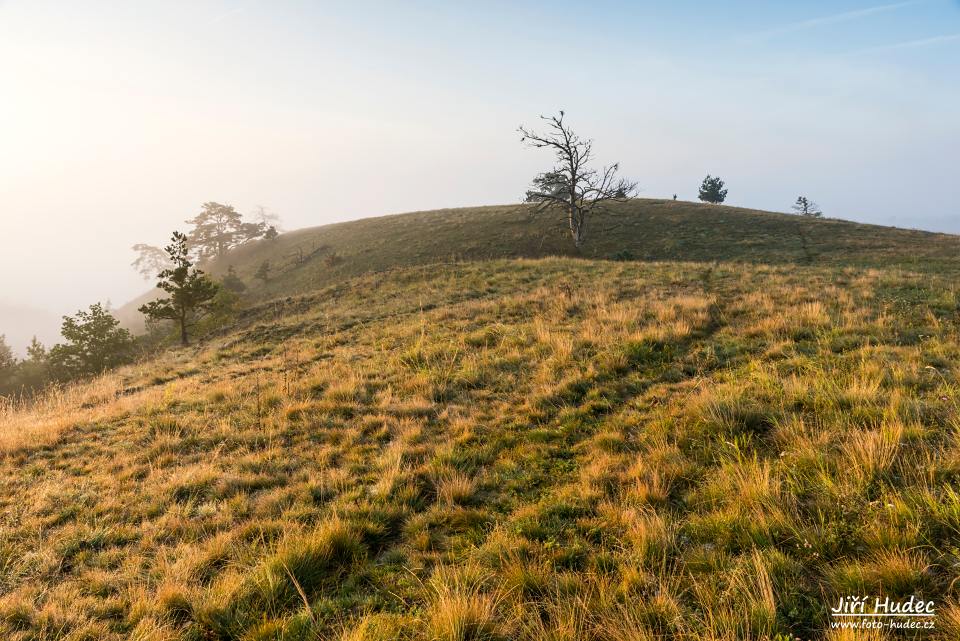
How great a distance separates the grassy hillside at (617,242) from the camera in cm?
3053

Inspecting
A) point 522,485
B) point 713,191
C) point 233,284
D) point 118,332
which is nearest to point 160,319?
point 118,332

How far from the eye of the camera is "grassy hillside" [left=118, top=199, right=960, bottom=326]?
100 feet

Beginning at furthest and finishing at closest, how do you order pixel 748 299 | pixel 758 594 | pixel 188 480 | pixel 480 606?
1. pixel 748 299
2. pixel 188 480
3. pixel 480 606
4. pixel 758 594

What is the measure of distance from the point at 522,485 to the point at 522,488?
5 centimetres

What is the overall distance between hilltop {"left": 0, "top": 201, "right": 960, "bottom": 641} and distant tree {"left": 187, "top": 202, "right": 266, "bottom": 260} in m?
63.8

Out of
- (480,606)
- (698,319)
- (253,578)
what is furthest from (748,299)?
(253,578)

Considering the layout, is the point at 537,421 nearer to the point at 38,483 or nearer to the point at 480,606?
the point at 480,606

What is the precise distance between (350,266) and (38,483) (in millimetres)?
37735

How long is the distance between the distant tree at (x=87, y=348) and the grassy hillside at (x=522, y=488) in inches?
779

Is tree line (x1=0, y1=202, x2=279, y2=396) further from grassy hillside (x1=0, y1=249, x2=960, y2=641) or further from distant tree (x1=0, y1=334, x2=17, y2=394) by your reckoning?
grassy hillside (x1=0, y1=249, x2=960, y2=641)

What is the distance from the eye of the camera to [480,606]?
2926 mm

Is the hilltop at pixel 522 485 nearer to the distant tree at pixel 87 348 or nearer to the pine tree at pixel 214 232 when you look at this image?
the distant tree at pixel 87 348

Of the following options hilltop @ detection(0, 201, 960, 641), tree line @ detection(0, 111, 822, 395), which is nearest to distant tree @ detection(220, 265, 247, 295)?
tree line @ detection(0, 111, 822, 395)

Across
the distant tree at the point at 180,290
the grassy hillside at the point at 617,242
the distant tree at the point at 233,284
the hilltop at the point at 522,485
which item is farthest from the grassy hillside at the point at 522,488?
the distant tree at the point at 233,284
